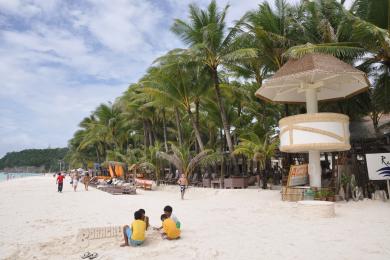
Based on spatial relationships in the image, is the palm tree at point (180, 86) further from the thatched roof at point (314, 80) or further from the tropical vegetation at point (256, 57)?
the thatched roof at point (314, 80)

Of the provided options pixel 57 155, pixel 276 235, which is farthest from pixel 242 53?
pixel 57 155

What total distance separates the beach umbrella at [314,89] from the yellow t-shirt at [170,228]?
22.5 ft

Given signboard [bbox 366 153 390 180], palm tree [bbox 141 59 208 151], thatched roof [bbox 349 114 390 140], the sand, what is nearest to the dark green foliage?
palm tree [bbox 141 59 208 151]

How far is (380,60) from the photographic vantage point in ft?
47.6

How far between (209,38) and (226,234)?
43.4ft

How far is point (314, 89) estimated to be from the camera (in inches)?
539

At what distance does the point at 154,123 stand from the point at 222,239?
87.5 ft

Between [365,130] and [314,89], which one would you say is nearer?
[314,89]

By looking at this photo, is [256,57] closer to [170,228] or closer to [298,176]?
[298,176]

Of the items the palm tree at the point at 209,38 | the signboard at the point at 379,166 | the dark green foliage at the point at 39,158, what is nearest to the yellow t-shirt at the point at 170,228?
the signboard at the point at 379,166

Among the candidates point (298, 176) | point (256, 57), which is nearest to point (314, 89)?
point (298, 176)

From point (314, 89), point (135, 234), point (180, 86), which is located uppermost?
point (180, 86)

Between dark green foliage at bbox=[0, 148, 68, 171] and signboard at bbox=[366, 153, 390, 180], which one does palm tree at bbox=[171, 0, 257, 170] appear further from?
dark green foliage at bbox=[0, 148, 68, 171]

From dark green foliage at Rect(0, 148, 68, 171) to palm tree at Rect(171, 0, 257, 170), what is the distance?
12183 centimetres
